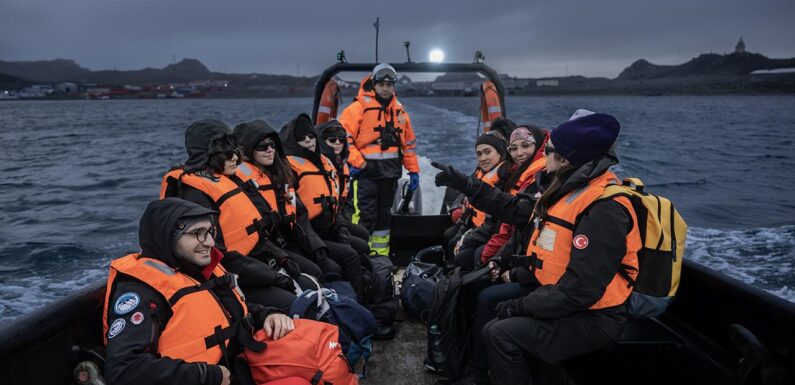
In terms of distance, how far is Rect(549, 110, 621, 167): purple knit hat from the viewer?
201 centimetres

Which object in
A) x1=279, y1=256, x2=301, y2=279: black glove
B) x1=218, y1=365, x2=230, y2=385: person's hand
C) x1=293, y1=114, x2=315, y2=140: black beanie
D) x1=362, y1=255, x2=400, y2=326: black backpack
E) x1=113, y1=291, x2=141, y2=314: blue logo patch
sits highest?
x1=293, y1=114, x2=315, y2=140: black beanie

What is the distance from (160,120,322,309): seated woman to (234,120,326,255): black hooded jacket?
0.65 ft

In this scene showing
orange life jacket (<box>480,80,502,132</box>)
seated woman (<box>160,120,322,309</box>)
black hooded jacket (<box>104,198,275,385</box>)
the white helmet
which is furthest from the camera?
orange life jacket (<box>480,80,502,132</box>)

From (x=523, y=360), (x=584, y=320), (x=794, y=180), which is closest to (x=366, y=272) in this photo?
(x=523, y=360)

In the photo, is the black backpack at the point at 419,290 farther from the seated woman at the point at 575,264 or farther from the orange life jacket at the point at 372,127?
the orange life jacket at the point at 372,127

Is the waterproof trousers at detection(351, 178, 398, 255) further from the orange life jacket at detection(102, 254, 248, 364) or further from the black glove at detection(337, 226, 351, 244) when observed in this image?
the orange life jacket at detection(102, 254, 248, 364)

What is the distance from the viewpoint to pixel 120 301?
1702 mm

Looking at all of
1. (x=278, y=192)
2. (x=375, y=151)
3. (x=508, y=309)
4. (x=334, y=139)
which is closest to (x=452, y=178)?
(x=508, y=309)

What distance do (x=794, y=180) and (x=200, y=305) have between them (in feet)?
51.1

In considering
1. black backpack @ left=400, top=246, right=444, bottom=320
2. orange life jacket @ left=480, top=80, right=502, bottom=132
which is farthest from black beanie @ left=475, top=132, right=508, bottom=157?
orange life jacket @ left=480, top=80, right=502, bottom=132

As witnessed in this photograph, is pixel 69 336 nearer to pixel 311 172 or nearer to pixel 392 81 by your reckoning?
pixel 311 172

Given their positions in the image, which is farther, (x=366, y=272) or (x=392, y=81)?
(x=392, y=81)

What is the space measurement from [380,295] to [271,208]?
1014 millimetres

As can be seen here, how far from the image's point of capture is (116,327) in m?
1.65
